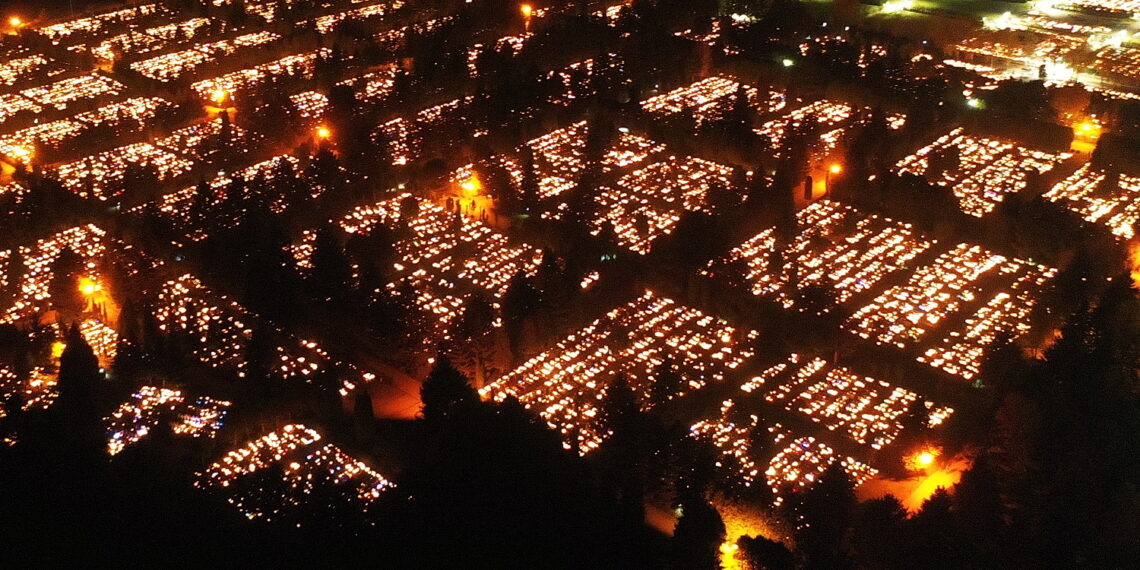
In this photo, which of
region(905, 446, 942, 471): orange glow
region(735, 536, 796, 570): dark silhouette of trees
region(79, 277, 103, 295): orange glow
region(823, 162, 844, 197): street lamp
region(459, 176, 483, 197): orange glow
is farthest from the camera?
region(459, 176, 483, 197): orange glow

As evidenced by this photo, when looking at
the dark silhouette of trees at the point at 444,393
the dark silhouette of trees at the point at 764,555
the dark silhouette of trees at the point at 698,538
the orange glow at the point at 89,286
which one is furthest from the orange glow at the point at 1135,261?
the orange glow at the point at 89,286

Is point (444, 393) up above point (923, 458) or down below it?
above

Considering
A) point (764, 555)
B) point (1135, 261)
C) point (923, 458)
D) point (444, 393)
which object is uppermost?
point (444, 393)

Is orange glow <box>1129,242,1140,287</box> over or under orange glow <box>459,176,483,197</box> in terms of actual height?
under

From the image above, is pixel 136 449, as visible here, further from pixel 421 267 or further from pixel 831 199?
pixel 831 199

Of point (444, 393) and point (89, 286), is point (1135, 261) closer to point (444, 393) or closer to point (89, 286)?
point (444, 393)

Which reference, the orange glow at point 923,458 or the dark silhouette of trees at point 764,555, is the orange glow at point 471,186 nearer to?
the orange glow at point 923,458

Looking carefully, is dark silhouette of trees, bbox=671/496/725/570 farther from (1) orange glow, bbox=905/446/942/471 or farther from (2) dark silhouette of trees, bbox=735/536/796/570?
(1) orange glow, bbox=905/446/942/471

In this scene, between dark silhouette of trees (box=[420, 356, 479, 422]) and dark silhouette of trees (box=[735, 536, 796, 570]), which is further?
dark silhouette of trees (box=[420, 356, 479, 422])

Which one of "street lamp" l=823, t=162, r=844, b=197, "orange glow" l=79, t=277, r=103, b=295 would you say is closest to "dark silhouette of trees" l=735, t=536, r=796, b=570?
"street lamp" l=823, t=162, r=844, b=197

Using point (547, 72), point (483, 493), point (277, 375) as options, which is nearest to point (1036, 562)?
point (483, 493)

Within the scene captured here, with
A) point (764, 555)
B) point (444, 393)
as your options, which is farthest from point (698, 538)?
point (444, 393)
